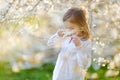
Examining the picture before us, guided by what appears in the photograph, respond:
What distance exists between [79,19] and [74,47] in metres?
0.23

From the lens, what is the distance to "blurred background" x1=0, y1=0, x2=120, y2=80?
4.96 m

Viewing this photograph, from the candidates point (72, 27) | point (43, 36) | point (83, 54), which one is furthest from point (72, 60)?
point (43, 36)

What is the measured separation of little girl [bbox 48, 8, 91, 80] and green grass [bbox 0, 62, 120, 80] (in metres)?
2.71

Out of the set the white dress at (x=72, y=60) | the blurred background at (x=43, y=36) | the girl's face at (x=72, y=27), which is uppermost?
the blurred background at (x=43, y=36)

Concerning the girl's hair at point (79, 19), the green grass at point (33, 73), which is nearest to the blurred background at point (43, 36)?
the green grass at point (33, 73)

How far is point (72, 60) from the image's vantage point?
4.21 metres

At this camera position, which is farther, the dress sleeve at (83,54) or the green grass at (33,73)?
the green grass at (33,73)

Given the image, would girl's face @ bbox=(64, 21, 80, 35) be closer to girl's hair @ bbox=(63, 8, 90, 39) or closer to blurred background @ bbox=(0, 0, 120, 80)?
girl's hair @ bbox=(63, 8, 90, 39)

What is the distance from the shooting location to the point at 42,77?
23.7 ft

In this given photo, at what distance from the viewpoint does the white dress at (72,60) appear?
4180 millimetres

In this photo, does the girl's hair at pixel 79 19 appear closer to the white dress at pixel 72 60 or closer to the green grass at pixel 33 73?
the white dress at pixel 72 60

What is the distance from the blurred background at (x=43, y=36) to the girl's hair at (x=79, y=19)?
0.60 metres

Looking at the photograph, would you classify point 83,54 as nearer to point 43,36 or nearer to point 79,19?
point 79,19

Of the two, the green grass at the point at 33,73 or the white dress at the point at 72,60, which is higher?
the green grass at the point at 33,73
